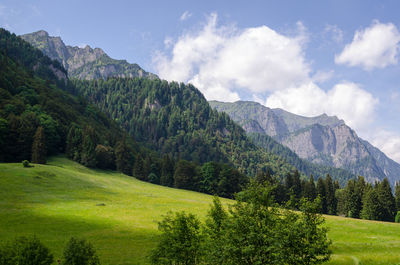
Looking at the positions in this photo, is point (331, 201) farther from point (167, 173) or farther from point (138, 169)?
point (138, 169)

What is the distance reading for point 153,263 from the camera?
23594 millimetres

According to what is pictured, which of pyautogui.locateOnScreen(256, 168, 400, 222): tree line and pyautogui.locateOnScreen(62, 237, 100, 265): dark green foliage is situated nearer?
pyautogui.locateOnScreen(62, 237, 100, 265): dark green foliage

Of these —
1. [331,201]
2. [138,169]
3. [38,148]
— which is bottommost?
[138,169]

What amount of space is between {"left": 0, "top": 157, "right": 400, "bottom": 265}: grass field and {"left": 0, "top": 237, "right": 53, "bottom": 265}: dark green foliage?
1082 centimetres

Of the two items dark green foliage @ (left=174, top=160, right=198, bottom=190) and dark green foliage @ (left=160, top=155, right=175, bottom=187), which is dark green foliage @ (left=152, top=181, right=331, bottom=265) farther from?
dark green foliage @ (left=160, top=155, right=175, bottom=187)

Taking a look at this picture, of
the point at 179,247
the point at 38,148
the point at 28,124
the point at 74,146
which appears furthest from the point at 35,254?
the point at 74,146

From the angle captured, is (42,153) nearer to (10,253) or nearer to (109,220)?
(109,220)

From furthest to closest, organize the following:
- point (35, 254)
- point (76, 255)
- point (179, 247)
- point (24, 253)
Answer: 1. point (179, 247)
2. point (76, 255)
3. point (35, 254)
4. point (24, 253)

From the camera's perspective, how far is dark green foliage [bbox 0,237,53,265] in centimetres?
1769

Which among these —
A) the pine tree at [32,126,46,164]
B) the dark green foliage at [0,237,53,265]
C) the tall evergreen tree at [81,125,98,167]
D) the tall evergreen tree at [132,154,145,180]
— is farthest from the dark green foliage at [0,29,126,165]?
the dark green foliage at [0,237,53,265]

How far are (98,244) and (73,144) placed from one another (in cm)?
8884

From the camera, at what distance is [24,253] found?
18016 millimetres

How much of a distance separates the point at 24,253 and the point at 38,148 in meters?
89.1

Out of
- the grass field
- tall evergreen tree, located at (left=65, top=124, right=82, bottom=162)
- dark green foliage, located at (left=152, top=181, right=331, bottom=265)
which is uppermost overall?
tall evergreen tree, located at (left=65, top=124, right=82, bottom=162)
